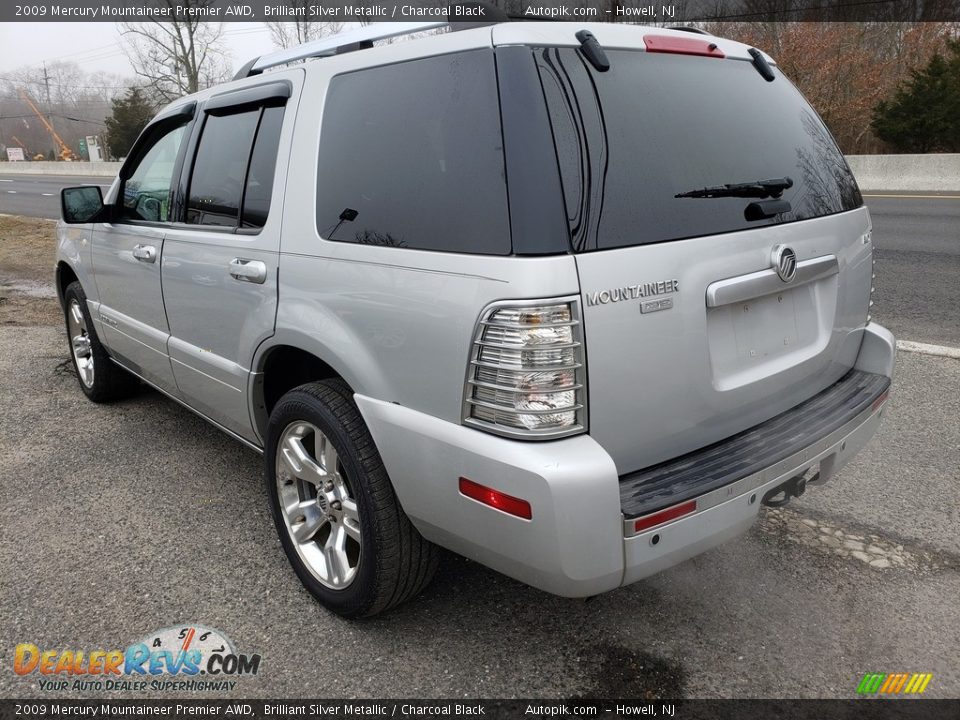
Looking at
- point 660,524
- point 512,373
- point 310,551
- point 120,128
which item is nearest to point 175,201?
point 310,551

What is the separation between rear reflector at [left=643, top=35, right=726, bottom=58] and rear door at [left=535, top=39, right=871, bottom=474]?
1.0 inches

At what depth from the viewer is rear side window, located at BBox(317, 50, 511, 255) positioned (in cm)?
210

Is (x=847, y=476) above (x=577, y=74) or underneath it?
underneath

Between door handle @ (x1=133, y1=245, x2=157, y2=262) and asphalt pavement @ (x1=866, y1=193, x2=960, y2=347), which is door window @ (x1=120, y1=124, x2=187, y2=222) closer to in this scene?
door handle @ (x1=133, y1=245, x2=157, y2=262)

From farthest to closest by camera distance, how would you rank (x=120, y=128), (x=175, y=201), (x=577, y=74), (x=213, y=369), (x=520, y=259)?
1. (x=120, y=128)
2. (x=175, y=201)
3. (x=213, y=369)
4. (x=577, y=74)
5. (x=520, y=259)

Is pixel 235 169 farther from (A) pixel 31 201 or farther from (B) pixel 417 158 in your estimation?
(A) pixel 31 201

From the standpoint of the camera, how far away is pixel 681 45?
2480mm

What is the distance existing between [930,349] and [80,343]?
18.9 feet

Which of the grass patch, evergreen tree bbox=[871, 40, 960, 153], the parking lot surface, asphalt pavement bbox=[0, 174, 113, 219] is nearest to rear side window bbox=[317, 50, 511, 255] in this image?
the parking lot surface

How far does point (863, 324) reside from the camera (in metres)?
2.99

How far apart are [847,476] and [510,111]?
2611 millimetres

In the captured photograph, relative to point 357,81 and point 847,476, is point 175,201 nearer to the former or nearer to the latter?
point 357,81

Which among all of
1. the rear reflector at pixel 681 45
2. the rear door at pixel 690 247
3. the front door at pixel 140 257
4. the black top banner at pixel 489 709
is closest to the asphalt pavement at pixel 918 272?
the rear door at pixel 690 247

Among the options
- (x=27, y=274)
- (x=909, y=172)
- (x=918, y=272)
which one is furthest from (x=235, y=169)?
(x=909, y=172)
